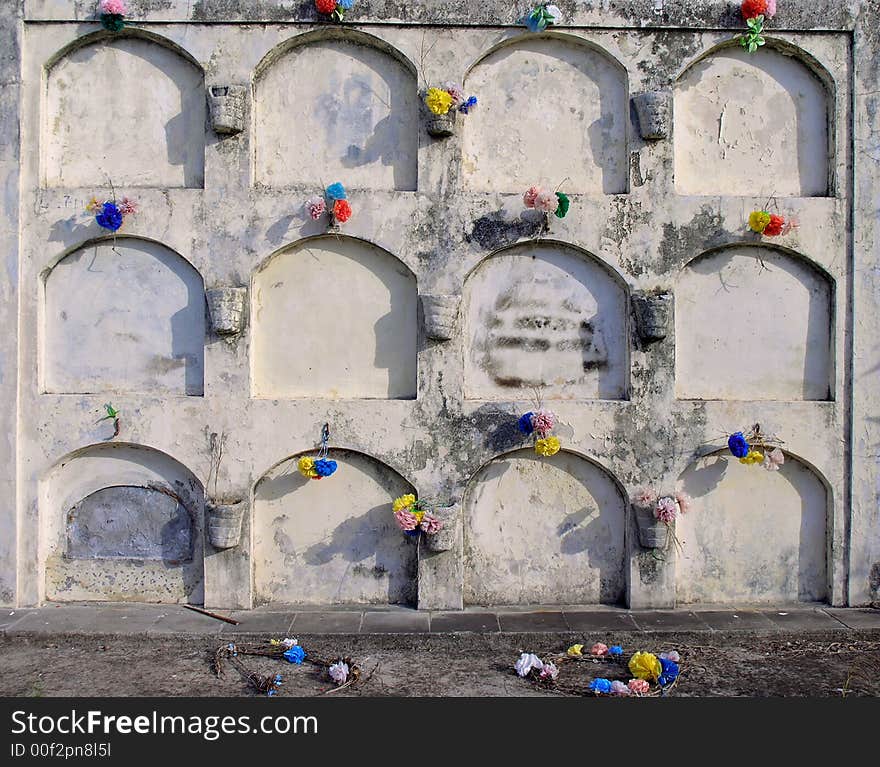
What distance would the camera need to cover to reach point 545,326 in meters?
8.45

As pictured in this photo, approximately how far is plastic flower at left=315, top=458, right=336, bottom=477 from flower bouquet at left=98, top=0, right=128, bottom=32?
4945 millimetres

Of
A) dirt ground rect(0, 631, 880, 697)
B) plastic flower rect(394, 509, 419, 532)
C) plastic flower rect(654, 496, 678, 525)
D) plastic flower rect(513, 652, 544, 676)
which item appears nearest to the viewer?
dirt ground rect(0, 631, 880, 697)

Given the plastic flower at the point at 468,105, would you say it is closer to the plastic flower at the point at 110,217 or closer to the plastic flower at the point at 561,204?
the plastic flower at the point at 561,204

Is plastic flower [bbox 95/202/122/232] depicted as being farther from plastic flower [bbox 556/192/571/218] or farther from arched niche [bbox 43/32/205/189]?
plastic flower [bbox 556/192/571/218]

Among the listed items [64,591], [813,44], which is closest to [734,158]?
[813,44]

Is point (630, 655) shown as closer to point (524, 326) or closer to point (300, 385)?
point (524, 326)

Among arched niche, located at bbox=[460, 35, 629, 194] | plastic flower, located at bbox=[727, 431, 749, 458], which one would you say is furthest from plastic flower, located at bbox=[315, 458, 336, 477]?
Answer: plastic flower, located at bbox=[727, 431, 749, 458]

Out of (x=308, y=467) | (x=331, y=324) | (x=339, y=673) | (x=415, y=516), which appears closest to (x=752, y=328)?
(x=415, y=516)

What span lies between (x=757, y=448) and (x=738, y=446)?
1.56ft

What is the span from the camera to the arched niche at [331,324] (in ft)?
27.5

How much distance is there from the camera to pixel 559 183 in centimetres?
842

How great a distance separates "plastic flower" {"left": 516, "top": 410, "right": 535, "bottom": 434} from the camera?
8078mm

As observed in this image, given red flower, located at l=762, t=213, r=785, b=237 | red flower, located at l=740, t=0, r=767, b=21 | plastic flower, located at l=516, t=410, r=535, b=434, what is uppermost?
red flower, located at l=740, t=0, r=767, b=21

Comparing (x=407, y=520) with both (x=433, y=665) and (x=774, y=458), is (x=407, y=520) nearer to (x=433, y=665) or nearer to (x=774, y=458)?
(x=433, y=665)
